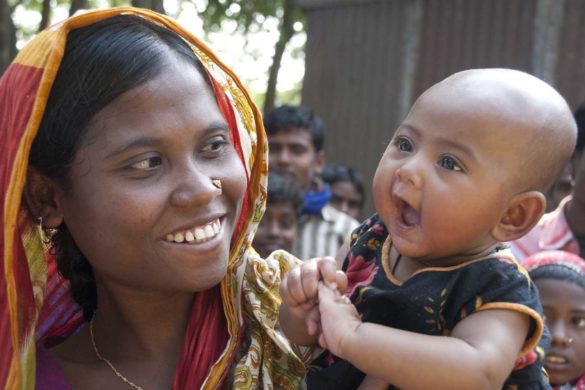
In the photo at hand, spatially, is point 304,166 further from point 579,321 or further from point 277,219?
point 579,321

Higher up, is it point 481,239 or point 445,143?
point 445,143

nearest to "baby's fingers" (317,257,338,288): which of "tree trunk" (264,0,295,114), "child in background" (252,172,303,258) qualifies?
"child in background" (252,172,303,258)

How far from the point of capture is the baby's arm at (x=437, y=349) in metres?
1.80

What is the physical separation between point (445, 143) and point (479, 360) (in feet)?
1.56

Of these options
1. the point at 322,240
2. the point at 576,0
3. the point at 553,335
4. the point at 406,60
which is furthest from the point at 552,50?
the point at 553,335

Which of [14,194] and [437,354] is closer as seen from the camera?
[437,354]

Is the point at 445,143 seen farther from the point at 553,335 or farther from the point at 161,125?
the point at 553,335

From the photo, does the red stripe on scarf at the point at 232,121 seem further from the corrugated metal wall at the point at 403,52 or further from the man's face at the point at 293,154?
the corrugated metal wall at the point at 403,52

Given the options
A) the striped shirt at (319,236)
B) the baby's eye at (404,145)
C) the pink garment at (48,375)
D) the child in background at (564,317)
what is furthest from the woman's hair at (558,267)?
the striped shirt at (319,236)

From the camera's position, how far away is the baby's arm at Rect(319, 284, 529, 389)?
1.80m

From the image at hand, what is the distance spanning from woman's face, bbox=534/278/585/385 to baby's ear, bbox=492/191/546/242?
959mm

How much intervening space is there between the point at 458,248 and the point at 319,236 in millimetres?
4339

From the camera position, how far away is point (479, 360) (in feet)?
5.91

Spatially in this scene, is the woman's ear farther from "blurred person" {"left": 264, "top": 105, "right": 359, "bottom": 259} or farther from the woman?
"blurred person" {"left": 264, "top": 105, "right": 359, "bottom": 259}
